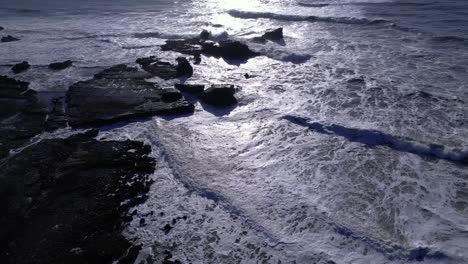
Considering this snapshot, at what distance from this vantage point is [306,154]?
785cm

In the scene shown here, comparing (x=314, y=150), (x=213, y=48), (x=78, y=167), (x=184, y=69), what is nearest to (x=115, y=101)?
(x=184, y=69)

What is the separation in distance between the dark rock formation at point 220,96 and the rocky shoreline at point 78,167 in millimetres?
29

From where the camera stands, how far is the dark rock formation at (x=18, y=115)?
8492mm

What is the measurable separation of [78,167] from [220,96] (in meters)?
4.39

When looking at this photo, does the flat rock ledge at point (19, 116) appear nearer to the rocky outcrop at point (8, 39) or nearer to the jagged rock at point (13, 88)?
the jagged rock at point (13, 88)

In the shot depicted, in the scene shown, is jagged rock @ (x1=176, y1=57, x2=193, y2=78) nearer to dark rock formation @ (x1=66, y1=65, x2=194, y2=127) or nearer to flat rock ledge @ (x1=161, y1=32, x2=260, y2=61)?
dark rock formation @ (x1=66, y1=65, x2=194, y2=127)

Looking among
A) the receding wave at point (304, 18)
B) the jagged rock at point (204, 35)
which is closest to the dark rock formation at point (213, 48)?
the jagged rock at point (204, 35)

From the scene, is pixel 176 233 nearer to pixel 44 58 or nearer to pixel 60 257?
pixel 60 257

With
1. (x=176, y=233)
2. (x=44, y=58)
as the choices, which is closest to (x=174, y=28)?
(x=44, y=58)

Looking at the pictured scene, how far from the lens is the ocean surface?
567 centimetres

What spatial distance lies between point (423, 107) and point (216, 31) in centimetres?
1200

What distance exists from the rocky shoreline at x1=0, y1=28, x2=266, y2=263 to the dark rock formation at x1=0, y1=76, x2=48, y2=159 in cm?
2

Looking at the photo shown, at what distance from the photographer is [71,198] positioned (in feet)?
21.5

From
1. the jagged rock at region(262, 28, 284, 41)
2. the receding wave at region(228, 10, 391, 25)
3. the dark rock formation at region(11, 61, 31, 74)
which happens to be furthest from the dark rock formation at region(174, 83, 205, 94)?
the receding wave at region(228, 10, 391, 25)
